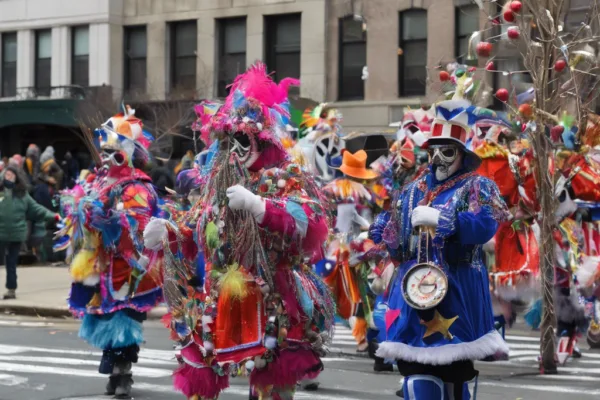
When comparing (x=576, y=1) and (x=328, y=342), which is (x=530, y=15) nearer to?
(x=328, y=342)

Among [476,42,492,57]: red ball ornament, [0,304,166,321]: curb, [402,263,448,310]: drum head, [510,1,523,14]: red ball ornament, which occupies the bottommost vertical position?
[0,304,166,321]: curb

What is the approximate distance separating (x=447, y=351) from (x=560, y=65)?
4.13 meters

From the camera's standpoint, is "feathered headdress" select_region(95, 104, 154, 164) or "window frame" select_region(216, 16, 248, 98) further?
"window frame" select_region(216, 16, 248, 98)

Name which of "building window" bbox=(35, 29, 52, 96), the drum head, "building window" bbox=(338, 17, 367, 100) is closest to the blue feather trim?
the drum head

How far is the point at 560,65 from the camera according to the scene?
9.52 meters

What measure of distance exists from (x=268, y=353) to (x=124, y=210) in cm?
268

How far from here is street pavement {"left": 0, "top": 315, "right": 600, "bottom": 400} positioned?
912 centimetres

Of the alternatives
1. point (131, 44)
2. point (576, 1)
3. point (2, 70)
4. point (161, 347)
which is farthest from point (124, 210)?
point (2, 70)

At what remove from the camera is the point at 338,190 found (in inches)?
441

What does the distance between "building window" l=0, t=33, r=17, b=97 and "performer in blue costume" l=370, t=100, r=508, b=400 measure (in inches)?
1123

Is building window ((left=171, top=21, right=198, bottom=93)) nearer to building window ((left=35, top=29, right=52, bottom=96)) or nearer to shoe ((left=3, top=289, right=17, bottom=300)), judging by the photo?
building window ((left=35, top=29, right=52, bottom=96))

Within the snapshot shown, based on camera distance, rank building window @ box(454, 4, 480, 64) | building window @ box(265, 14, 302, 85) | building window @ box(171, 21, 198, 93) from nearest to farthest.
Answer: building window @ box(454, 4, 480, 64)
building window @ box(265, 14, 302, 85)
building window @ box(171, 21, 198, 93)

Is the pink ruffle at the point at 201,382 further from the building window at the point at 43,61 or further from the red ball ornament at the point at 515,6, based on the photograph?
the building window at the point at 43,61

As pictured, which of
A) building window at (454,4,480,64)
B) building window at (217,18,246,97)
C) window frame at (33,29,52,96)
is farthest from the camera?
window frame at (33,29,52,96)
